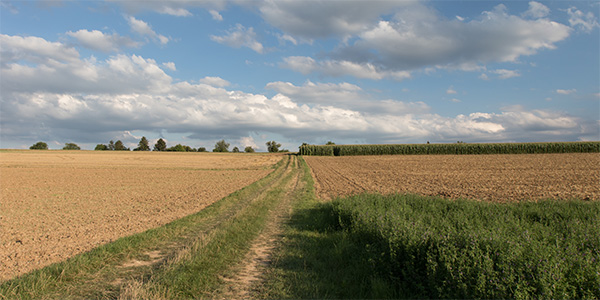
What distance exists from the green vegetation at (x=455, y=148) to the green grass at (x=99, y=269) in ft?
253

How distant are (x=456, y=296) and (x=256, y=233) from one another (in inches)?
244

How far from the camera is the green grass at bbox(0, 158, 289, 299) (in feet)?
17.5

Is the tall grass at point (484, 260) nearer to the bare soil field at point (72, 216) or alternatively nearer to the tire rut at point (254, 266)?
the tire rut at point (254, 266)

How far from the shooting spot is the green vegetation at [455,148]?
7288 cm

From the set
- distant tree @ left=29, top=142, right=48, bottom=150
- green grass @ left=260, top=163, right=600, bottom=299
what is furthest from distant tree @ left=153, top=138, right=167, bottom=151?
green grass @ left=260, top=163, right=600, bottom=299

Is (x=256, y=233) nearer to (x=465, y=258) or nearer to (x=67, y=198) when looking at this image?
(x=465, y=258)

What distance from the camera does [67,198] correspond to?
15922mm

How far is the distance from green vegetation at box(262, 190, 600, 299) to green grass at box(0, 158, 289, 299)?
3.04 meters

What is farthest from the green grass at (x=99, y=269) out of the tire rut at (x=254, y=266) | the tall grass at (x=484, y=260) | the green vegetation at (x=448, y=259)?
the tall grass at (x=484, y=260)

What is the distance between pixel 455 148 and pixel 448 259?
83417 mm

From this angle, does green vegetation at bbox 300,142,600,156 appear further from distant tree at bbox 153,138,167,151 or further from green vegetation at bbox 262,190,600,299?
green vegetation at bbox 262,190,600,299

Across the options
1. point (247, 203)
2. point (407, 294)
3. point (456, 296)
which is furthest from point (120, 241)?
point (456, 296)

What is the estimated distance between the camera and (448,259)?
15.0ft

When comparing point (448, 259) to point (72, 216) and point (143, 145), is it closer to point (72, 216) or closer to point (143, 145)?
point (72, 216)
